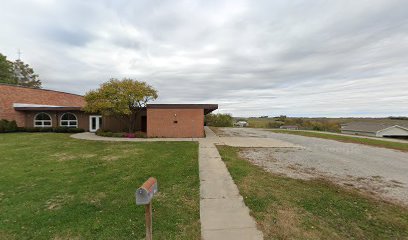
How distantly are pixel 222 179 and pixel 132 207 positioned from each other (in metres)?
3.06

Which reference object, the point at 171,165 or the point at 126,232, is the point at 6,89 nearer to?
the point at 171,165

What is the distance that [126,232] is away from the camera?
399 cm

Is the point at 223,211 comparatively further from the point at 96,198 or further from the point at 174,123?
the point at 174,123

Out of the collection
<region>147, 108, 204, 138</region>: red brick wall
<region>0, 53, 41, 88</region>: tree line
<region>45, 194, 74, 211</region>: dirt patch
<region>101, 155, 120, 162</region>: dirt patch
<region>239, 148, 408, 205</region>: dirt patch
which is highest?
<region>0, 53, 41, 88</region>: tree line

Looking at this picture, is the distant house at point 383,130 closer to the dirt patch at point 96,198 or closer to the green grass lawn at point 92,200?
the green grass lawn at point 92,200

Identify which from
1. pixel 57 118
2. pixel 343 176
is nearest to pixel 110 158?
pixel 343 176

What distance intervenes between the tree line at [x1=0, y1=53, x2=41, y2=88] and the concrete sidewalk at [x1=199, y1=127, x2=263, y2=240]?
2070 inches

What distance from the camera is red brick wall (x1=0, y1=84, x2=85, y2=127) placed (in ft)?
82.2

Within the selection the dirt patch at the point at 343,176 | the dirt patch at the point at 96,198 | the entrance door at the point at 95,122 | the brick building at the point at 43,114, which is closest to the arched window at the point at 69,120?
the brick building at the point at 43,114

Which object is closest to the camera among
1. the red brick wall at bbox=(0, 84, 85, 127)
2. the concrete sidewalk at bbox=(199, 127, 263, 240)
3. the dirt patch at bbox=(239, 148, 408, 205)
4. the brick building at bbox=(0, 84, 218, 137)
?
the concrete sidewalk at bbox=(199, 127, 263, 240)

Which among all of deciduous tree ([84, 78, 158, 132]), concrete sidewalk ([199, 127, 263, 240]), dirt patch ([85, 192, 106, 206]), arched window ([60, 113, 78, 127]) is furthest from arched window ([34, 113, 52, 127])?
concrete sidewalk ([199, 127, 263, 240])

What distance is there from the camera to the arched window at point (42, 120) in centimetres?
2659

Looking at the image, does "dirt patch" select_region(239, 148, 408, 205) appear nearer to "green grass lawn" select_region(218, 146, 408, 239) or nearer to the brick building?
"green grass lawn" select_region(218, 146, 408, 239)

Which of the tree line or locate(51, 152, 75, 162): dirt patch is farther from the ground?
the tree line
